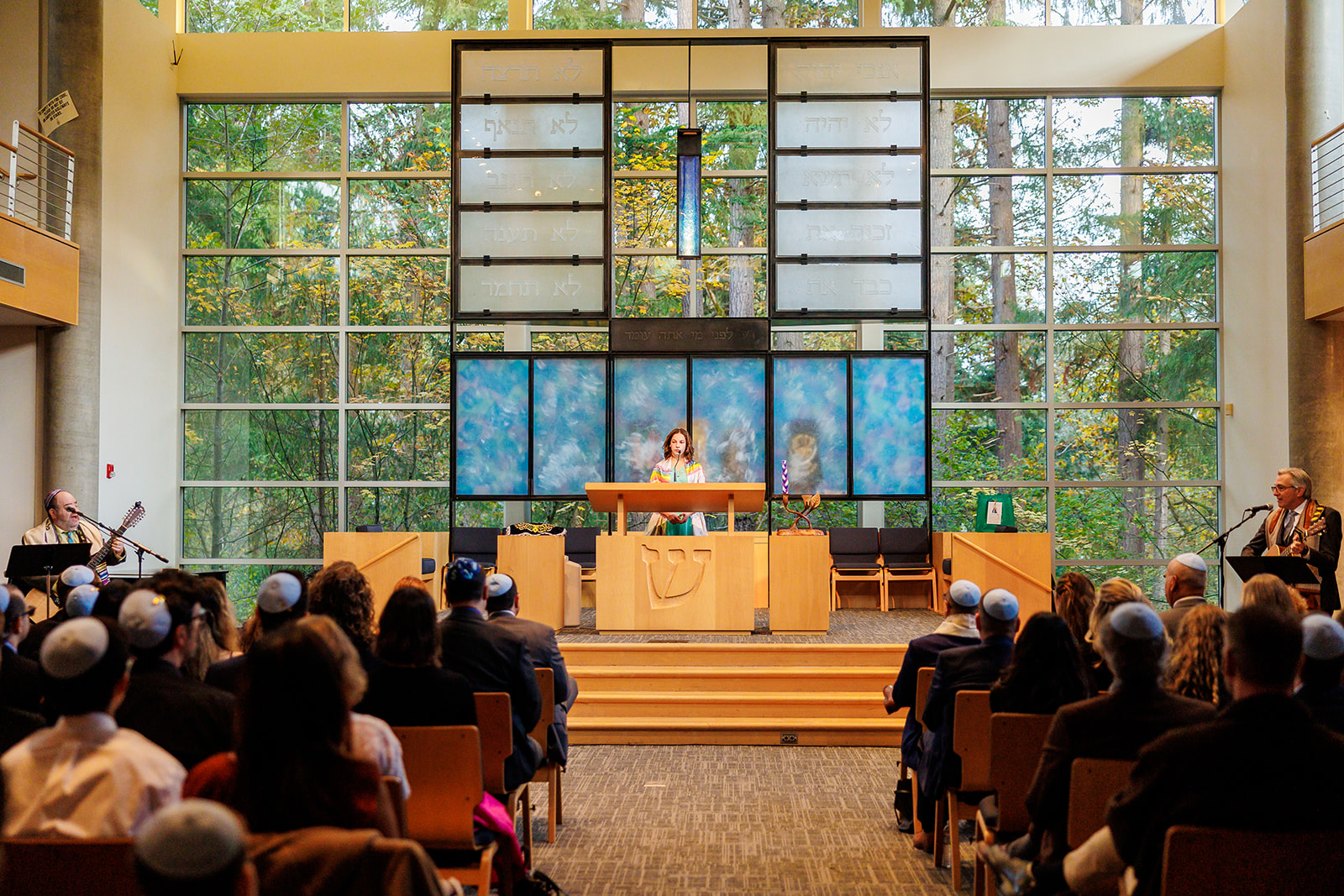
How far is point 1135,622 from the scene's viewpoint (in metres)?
2.61

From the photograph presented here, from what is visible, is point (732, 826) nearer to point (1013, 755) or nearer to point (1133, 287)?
point (1013, 755)

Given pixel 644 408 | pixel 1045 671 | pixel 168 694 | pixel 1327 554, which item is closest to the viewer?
pixel 168 694

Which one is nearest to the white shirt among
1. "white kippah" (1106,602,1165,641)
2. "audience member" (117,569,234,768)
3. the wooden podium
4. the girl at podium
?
"audience member" (117,569,234,768)

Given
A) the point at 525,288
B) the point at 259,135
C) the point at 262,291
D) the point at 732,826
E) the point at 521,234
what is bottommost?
the point at 732,826

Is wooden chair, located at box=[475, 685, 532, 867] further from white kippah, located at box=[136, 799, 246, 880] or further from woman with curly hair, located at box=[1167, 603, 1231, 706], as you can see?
white kippah, located at box=[136, 799, 246, 880]

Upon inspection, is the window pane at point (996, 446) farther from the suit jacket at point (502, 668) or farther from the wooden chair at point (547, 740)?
the suit jacket at point (502, 668)

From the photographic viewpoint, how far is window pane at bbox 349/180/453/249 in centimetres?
1188

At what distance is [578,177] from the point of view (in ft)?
33.8

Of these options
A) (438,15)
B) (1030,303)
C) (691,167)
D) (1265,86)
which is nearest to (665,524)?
(691,167)

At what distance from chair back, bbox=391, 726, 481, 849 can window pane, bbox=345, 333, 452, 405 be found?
9.05m

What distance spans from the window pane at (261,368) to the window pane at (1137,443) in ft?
27.1

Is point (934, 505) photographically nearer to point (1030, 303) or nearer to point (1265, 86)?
point (1030, 303)

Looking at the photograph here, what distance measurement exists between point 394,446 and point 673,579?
5253 millimetres

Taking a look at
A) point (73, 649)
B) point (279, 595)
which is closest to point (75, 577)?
point (279, 595)
